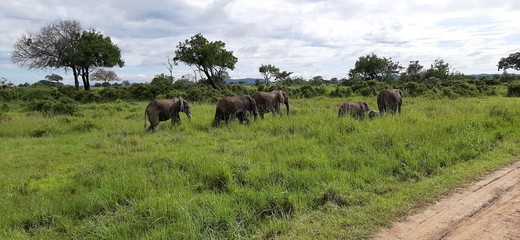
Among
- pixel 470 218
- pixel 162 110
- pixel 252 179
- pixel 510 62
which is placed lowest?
pixel 470 218

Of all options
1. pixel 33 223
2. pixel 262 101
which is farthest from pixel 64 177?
pixel 262 101

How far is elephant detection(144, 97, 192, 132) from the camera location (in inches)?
561

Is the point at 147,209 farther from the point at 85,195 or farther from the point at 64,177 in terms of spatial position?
the point at 64,177

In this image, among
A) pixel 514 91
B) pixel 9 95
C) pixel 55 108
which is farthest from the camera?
pixel 9 95

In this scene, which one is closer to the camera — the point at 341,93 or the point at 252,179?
the point at 252,179

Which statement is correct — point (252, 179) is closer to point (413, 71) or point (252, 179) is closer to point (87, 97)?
point (87, 97)

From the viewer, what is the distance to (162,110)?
14602 millimetres

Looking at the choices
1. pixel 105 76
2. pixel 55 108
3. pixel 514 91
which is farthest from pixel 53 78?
pixel 514 91

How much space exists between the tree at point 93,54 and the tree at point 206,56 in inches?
255

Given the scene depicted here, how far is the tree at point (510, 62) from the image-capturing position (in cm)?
6325

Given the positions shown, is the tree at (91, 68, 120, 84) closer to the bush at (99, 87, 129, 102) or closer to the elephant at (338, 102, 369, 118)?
the bush at (99, 87, 129, 102)

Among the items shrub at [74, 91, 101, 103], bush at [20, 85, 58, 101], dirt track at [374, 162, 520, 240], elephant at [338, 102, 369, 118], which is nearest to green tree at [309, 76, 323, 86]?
shrub at [74, 91, 101, 103]

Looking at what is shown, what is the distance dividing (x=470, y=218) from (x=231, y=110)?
1041cm

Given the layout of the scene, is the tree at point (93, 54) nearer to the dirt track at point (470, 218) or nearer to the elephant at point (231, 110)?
the elephant at point (231, 110)
